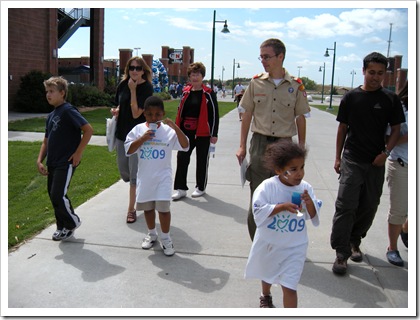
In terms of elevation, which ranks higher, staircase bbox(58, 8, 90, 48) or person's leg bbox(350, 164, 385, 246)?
staircase bbox(58, 8, 90, 48)

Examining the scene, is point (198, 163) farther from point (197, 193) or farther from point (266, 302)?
point (266, 302)

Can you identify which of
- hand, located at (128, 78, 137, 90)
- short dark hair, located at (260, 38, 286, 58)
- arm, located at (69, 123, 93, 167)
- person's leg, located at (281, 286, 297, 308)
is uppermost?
short dark hair, located at (260, 38, 286, 58)

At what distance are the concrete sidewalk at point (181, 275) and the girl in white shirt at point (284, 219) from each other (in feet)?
1.01

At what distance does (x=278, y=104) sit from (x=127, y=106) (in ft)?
6.30

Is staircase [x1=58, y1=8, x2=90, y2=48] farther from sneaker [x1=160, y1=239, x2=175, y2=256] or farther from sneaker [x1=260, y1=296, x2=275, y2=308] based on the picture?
sneaker [x1=260, y1=296, x2=275, y2=308]

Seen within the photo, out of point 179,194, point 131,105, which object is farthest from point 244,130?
point 179,194

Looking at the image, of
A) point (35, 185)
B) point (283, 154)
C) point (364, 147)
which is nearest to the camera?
point (283, 154)

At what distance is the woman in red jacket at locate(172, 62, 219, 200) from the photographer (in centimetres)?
616

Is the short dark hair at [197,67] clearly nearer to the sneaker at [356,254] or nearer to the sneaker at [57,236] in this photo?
the sneaker at [57,236]

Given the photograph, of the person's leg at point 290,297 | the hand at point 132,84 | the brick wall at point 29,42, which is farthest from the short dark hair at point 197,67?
the brick wall at point 29,42

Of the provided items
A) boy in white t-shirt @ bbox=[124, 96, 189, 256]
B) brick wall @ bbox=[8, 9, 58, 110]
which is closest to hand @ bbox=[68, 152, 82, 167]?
boy in white t-shirt @ bbox=[124, 96, 189, 256]

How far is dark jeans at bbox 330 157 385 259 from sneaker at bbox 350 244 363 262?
26cm

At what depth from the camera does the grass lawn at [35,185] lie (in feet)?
16.1

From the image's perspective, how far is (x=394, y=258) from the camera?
13.4 ft
